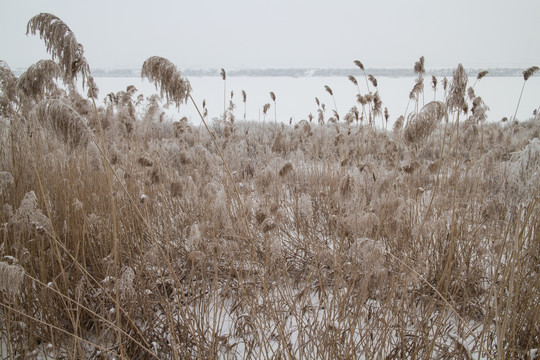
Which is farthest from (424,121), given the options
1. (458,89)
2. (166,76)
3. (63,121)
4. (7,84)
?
(7,84)

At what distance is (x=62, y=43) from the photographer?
1291mm

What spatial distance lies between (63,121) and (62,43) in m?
0.36

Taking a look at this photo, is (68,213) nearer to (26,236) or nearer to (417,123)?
(26,236)

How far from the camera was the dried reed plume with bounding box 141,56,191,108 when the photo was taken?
4.48ft

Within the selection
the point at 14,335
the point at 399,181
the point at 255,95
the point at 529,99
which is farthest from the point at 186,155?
the point at 529,99

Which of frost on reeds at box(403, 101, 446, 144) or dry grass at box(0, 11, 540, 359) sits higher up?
frost on reeds at box(403, 101, 446, 144)

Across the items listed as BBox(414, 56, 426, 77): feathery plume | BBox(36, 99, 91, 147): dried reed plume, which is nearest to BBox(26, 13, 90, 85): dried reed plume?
BBox(36, 99, 91, 147): dried reed plume

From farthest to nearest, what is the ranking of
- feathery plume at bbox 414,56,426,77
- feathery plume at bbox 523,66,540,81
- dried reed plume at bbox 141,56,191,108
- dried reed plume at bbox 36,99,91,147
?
1. feathery plume at bbox 414,56,426,77
2. feathery plume at bbox 523,66,540,81
3. dried reed plume at bbox 141,56,191,108
4. dried reed plume at bbox 36,99,91,147

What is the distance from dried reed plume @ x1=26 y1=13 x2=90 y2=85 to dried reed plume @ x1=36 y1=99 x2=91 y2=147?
0.18 meters

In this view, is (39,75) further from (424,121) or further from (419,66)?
(419,66)

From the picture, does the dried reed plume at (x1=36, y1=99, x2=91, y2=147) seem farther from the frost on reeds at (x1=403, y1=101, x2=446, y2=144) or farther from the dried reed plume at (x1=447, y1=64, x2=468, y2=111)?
the dried reed plume at (x1=447, y1=64, x2=468, y2=111)

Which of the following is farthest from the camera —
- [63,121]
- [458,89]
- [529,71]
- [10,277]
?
[529,71]

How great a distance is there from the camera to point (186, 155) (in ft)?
8.72

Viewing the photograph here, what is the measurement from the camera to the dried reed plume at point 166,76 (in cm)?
136
